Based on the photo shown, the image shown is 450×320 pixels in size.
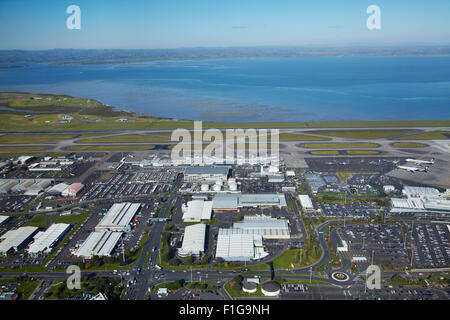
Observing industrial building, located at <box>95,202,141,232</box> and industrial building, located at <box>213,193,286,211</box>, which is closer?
industrial building, located at <box>95,202,141,232</box>

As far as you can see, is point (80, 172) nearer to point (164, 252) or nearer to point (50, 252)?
point (50, 252)

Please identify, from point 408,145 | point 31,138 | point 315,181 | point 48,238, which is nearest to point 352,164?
point 315,181

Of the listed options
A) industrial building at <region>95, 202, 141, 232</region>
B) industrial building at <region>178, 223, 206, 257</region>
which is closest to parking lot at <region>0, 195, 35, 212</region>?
industrial building at <region>95, 202, 141, 232</region>

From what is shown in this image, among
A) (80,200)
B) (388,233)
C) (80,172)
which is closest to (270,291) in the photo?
(388,233)

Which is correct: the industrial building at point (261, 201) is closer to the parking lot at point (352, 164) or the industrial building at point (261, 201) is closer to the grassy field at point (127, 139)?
the parking lot at point (352, 164)

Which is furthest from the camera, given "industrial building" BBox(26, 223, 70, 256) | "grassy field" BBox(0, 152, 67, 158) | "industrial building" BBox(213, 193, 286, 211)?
"grassy field" BBox(0, 152, 67, 158)

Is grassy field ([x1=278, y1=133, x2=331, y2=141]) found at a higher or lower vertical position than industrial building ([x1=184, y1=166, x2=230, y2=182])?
higher

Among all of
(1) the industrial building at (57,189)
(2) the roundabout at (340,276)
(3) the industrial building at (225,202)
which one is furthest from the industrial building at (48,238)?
(2) the roundabout at (340,276)

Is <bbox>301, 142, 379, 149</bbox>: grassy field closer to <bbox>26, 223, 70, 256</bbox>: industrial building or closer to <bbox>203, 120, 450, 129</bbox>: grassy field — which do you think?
<bbox>203, 120, 450, 129</bbox>: grassy field
